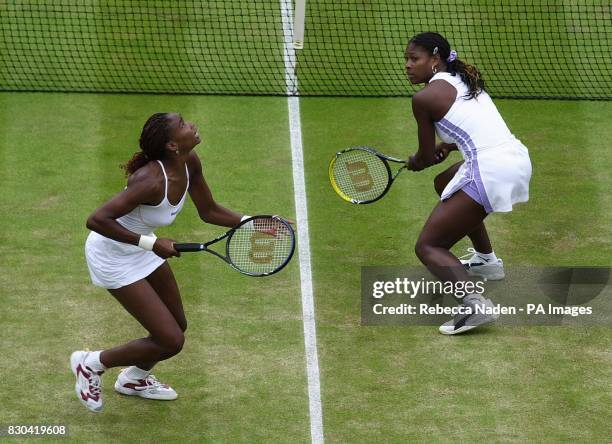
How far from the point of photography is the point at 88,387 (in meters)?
8.25

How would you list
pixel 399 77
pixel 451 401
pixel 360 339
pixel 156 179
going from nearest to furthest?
pixel 156 179
pixel 451 401
pixel 360 339
pixel 399 77

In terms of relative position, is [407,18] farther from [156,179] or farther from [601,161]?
[156,179]

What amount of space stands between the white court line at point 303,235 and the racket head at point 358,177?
32.6 inches

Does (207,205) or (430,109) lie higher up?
(430,109)

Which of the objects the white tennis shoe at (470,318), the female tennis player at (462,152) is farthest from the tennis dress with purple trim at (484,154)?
the white tennis shoe at (470,318)

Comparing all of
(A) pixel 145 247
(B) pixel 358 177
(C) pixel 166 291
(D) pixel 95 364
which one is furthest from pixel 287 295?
(A) pixel 145 247

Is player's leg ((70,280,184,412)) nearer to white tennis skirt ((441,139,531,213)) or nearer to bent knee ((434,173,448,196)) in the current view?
white tennis skirt ((441,139,531,213))

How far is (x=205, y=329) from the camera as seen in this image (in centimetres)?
946

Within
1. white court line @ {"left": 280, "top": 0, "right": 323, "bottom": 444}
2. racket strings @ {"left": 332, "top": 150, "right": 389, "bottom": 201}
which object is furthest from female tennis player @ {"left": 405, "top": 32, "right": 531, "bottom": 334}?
white court line @ {"left": 280, "top": 0, "right": 323, "bottom": 444}

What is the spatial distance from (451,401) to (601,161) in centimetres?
495

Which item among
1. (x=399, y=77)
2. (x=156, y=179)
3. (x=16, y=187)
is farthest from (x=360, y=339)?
(x=399, y=77)

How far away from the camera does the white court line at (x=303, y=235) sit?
332 inches

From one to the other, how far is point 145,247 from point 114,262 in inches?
13.0

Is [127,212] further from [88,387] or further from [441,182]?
[441,182]
